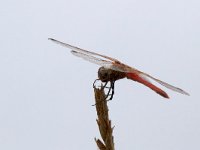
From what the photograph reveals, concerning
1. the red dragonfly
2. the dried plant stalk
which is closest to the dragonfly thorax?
the red dragonfly

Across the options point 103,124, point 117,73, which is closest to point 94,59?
point 117,73

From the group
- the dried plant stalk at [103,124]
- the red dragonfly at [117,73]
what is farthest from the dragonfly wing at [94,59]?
the dried plant stalk at [103,124]

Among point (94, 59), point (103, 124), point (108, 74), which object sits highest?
point (94, 59)

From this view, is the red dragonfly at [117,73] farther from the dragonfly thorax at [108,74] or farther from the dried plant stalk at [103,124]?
the dried plant stalk at [103,124]

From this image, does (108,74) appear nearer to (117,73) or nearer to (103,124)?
(117,73)

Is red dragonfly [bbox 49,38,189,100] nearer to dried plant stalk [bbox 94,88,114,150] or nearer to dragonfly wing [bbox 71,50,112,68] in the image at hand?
dragonfly wing [bbox 71,50,112,68]

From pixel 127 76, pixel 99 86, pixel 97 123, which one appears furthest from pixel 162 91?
pixel 97 123

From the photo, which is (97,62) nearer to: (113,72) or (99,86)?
(113,72)
